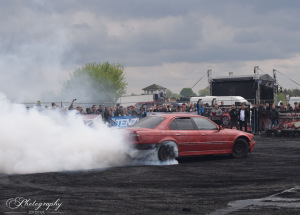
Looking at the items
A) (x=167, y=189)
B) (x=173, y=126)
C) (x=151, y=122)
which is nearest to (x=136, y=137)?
(x=151, y=122)

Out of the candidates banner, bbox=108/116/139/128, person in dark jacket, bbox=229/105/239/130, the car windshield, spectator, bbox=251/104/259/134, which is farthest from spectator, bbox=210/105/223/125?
the car windshield

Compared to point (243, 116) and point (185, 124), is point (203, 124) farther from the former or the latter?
point (243, 116)

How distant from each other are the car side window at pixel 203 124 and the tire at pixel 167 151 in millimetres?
1091

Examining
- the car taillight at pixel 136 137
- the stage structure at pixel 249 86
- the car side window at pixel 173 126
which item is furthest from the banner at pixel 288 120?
the car taillight at pixel 136 137

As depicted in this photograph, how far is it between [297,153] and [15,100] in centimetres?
883

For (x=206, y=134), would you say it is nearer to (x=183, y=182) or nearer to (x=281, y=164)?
(x=281, y=164)

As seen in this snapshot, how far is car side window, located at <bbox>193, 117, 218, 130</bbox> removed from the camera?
9961 mm

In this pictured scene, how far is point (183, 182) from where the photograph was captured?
680 cm

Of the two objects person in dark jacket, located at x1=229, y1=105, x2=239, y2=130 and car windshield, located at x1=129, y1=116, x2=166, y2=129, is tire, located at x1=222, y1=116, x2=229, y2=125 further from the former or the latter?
car windshield, located at x1=129, y1=116, x2=166, y2=129

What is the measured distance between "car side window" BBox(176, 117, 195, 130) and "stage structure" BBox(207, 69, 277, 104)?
577 inches

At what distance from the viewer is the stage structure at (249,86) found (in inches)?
920

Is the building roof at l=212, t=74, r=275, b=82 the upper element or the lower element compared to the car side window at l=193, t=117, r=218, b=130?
upper

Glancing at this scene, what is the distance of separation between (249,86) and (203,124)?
14950 mm

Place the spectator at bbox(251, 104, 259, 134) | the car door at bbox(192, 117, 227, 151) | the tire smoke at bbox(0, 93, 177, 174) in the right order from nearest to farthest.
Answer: the tire smoke at bbox(0, 93, 177, 174)
the car door at bbox(192, 117, 227, 151)
the spectator at bbox(251, 104, 259, 134)
